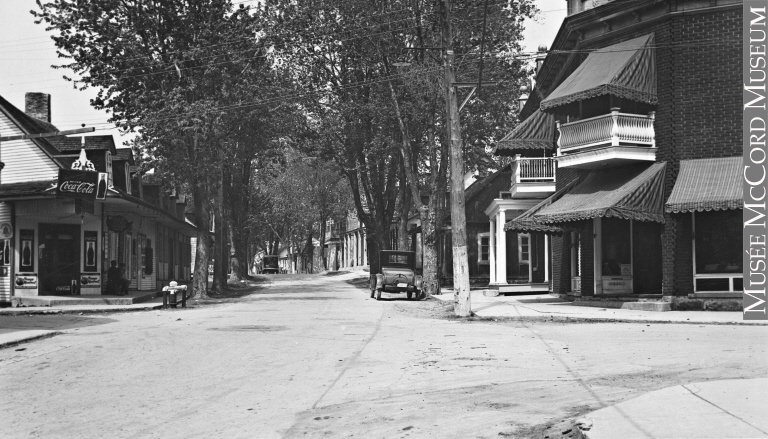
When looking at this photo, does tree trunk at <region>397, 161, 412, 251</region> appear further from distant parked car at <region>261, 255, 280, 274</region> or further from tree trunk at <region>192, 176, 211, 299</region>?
distant parked car at <region>261, 255, 280, 274</region>

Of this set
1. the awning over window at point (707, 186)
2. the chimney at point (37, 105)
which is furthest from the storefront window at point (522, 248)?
the chimney at point (37, 105)

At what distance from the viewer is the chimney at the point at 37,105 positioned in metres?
43.6

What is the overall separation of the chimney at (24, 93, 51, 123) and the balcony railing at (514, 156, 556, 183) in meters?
24.0

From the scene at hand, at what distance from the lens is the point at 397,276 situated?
37.6 metres

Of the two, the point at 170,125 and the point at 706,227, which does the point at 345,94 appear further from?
the point at 706,227

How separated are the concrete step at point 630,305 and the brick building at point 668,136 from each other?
52cm

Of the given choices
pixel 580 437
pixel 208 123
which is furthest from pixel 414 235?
pixel 580 437

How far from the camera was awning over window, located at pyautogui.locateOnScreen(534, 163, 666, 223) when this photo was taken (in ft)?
87.0

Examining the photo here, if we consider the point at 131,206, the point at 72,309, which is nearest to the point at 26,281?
the point at 72,309

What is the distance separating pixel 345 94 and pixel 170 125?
15134mm

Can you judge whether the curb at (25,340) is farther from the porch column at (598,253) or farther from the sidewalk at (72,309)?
the porch column at (598,253)

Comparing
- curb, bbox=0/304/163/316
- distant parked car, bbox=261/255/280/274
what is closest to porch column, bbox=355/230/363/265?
distant parked car, bbox=261/255/280/274

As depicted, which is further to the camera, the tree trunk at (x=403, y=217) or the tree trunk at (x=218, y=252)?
the tree trunk at (x=403, y=217)

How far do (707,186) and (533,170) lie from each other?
12.3 metres
